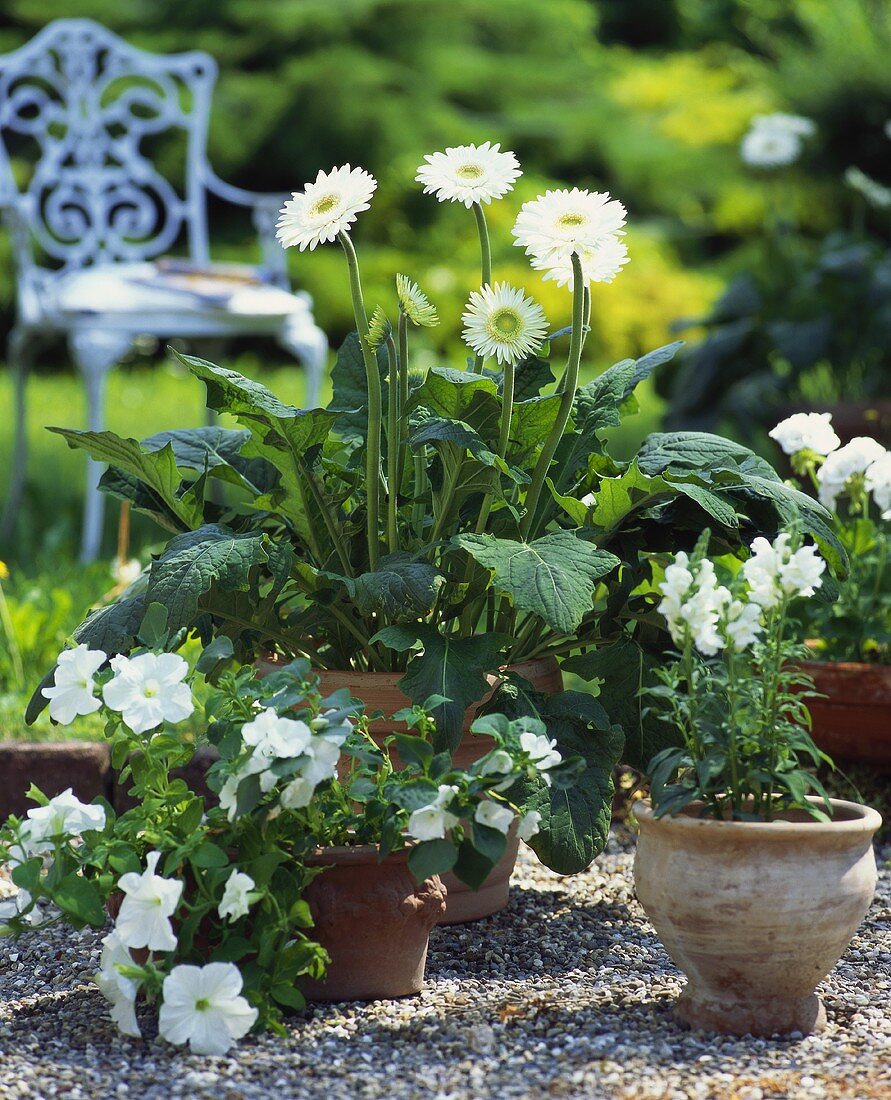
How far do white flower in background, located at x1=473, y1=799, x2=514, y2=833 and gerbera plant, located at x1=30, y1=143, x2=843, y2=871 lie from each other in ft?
0.48

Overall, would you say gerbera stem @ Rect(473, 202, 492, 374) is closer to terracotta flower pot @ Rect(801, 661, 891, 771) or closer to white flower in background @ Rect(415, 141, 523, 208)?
white flower in background @ Rect(415, 141, 523, 208)

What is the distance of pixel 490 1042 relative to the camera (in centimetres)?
154

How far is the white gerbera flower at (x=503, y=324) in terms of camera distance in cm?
171

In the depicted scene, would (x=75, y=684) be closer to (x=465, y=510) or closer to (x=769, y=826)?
(x=465, y=510)

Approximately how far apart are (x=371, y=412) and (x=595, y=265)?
351 millimetres

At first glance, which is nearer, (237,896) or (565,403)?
(237,896)

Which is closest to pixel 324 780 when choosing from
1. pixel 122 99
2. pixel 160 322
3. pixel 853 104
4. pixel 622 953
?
pixel 622 953

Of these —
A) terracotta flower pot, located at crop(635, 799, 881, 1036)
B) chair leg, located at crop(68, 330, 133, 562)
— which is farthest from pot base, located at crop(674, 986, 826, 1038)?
chair leg, located at crop(68, 330, 133, 562)

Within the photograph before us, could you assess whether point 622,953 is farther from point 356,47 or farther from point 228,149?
point 356,47

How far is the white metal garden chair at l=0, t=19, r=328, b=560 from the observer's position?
153 inches

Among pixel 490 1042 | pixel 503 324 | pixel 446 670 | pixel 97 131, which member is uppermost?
pixel 97 131

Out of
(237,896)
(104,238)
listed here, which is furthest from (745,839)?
(104,238)

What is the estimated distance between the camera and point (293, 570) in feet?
6.27

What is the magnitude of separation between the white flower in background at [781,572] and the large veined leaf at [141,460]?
811 mm
